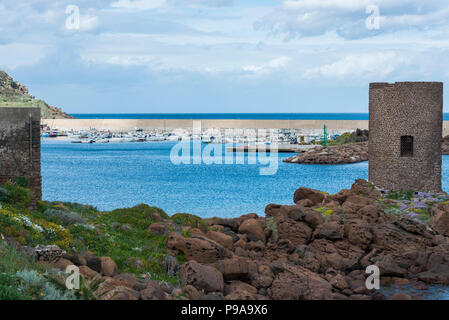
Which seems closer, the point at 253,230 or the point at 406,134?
the point at 253,230

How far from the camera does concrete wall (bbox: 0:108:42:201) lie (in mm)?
13148

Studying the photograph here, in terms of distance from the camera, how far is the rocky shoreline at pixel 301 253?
30.7ft

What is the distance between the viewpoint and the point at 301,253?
12906mm

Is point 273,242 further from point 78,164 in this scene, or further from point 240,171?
point 78,164

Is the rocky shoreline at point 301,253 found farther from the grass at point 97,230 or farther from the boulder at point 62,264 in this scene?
the grass at point 97,230

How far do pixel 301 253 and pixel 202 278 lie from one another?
4093 mm

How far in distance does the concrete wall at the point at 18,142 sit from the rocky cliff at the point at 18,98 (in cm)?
Answer: 68

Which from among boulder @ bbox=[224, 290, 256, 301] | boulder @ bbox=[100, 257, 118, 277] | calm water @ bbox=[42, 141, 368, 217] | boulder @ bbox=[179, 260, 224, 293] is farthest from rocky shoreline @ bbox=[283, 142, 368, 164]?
boulder @ bbox=[224, 290, 256, 301]

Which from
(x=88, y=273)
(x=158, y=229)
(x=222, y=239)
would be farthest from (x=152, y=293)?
(x=158, y=229)

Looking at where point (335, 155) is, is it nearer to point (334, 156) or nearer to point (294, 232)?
point (334, 156)

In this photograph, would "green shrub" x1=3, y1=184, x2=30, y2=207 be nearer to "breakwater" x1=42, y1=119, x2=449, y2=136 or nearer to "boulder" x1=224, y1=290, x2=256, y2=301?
"boulder" x1=224, y1=290, x2=256, y2=301

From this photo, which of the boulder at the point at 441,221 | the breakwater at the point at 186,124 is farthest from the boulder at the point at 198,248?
the breakwater at the point at 186,124
